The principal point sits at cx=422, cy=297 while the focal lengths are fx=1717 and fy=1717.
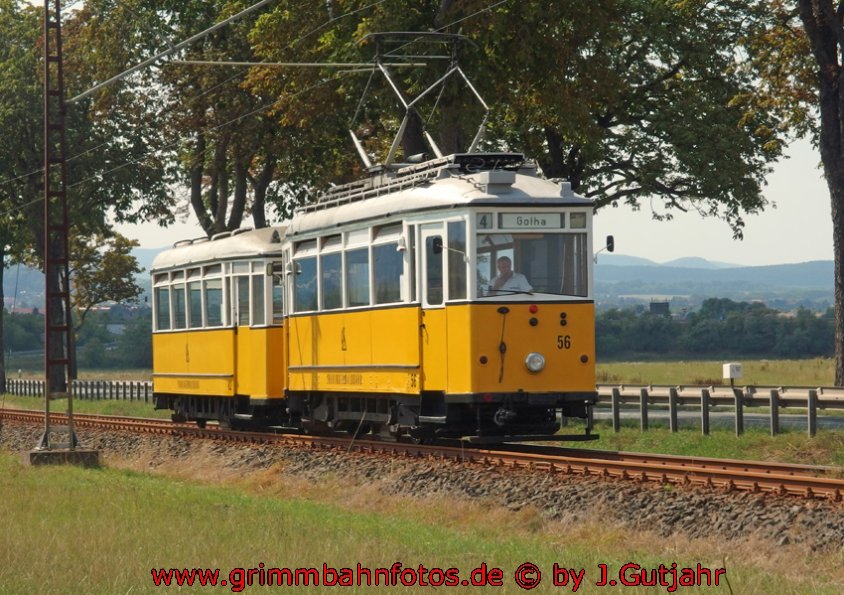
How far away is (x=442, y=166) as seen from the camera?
21.6 metres

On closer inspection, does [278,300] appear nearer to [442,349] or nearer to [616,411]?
[616,411]

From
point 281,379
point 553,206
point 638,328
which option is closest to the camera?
point 553,206

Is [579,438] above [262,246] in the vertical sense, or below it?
below

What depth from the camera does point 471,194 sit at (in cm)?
2028

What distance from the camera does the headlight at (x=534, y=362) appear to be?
20359mm

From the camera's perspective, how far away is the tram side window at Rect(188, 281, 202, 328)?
29812 millimetres

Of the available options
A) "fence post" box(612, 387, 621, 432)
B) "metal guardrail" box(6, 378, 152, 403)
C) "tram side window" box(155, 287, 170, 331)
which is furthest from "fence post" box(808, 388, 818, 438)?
"metal guardrail" box(6, 378, 152, 403)

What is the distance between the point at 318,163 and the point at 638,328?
7873cm

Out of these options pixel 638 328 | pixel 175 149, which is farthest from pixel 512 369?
pixel 638 328

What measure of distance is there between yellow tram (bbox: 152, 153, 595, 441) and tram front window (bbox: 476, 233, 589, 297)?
0.05 feet

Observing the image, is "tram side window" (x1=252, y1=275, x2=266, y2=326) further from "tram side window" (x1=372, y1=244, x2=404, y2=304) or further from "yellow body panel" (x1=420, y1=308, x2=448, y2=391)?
"yellow body panel" (x1=420, y1=308, x2=448, y2=391)

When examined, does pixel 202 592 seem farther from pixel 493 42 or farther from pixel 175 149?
pixel 175 149

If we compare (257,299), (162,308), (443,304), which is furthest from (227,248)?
(443,304)
